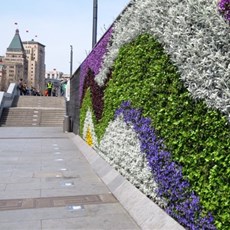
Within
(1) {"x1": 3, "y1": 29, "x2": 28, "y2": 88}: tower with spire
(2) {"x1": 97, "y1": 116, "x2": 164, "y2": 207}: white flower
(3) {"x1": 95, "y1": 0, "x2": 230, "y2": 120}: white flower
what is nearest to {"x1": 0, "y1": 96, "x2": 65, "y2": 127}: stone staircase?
(2) {"x1": 97, "y1": 116, "x2": 164, "y2": 207}: white flower

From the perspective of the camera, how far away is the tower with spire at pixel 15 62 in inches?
5531

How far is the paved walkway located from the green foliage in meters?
1.25

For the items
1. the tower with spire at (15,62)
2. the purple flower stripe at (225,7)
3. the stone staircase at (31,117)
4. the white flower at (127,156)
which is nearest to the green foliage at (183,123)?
the white flower at (127,156)

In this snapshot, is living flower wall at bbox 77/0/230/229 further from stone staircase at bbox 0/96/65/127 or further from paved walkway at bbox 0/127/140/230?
stone staircase at bbox 0/96/65/127

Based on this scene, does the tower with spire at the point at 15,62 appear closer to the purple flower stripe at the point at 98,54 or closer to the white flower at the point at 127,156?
the purple flower stripe at the point at 98,54

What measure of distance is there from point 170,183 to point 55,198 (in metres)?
2.22

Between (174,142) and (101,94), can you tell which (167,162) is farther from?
(101,94)

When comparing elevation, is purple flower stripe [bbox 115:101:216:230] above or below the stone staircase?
above

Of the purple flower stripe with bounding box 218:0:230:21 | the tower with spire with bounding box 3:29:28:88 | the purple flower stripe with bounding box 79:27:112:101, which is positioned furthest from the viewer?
the tower with spire with bounding box 3:29:28:88

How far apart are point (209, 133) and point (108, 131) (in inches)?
188

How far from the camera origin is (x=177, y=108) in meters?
4.33

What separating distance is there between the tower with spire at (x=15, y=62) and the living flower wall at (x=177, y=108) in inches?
4932

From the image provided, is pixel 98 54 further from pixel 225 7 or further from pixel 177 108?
pixel 225 7

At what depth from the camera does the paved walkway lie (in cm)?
471
